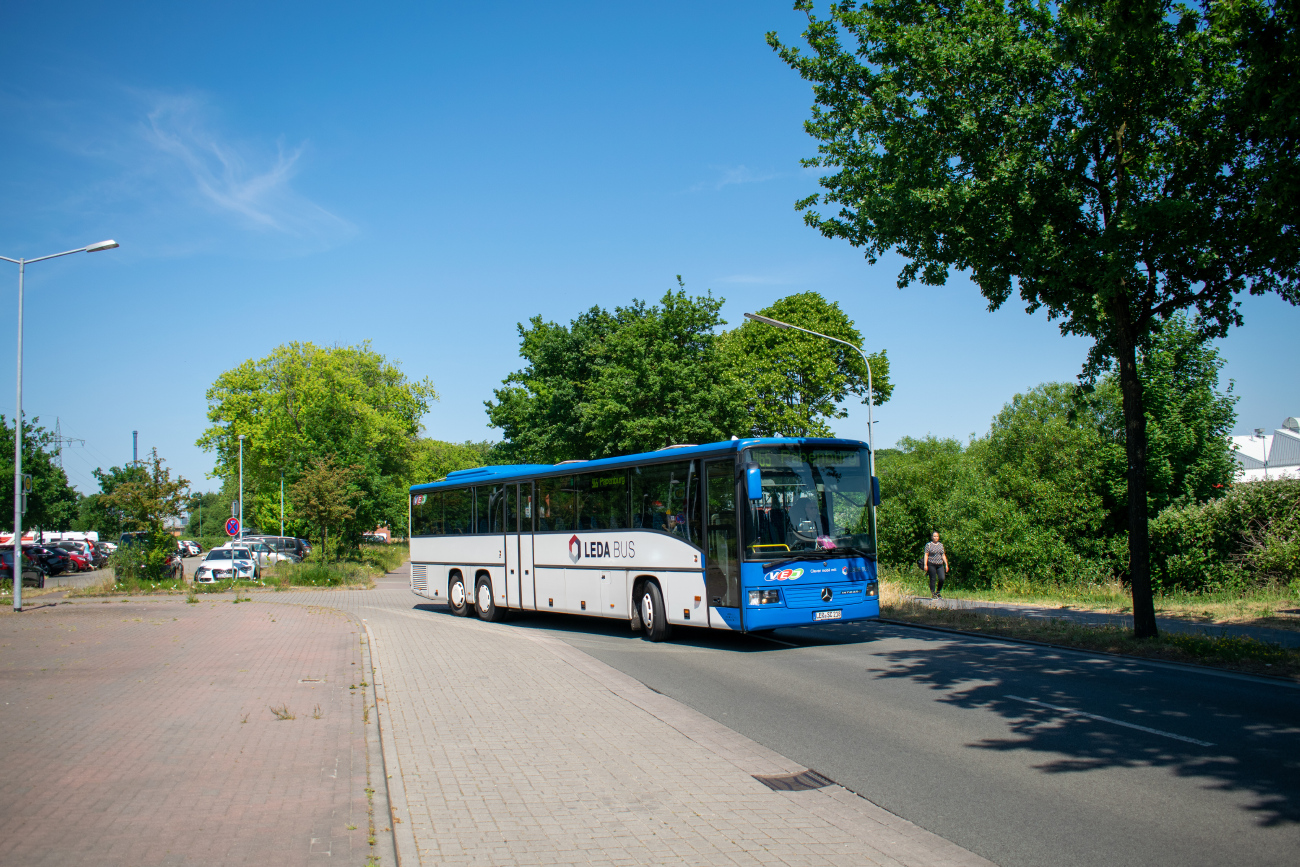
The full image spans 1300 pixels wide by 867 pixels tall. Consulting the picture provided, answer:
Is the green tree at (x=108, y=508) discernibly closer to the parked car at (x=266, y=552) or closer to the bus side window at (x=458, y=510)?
the parked car at (x=266, y=552)

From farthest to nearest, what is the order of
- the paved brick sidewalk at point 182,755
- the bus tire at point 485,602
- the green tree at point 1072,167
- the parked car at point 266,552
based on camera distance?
1. the parked car at point 266,552
2. the bus tire at point 485,602
3. the green tree at point 1072,167
4. the paved brick sidewalk at point 182,755

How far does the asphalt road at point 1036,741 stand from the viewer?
5.07m

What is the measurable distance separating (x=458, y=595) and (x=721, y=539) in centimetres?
1049

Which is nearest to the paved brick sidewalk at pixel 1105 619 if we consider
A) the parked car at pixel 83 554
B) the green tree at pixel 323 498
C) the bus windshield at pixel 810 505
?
the bus windshield at pixel 810 505

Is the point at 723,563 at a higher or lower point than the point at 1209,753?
higher

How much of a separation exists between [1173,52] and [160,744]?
1412cm

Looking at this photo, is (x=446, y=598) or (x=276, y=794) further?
(x=446, y=598)

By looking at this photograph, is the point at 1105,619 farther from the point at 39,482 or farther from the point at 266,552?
the point at 39,482

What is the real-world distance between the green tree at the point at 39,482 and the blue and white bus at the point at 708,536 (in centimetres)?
5666

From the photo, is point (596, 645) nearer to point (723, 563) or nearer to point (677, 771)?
point (723, 563)

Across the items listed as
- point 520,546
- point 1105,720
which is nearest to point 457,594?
point 520,546

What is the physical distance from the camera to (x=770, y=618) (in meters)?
13.1

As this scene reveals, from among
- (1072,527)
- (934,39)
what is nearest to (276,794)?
(934,39)

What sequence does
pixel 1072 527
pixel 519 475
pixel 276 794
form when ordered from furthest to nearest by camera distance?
pixel 1072 527 → pixel 519 475 → pixel 276 794
